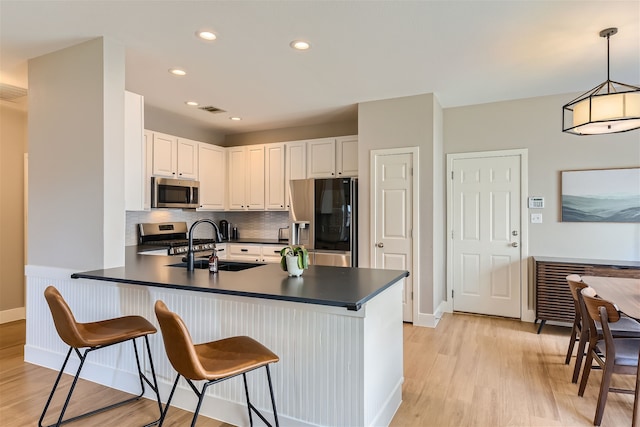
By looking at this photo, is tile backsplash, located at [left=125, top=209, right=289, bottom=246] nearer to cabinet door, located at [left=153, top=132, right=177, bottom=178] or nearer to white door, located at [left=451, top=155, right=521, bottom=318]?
cabinet door, located at [left=153, top=132, right=177, bottom=178]

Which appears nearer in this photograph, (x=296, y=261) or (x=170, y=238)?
(x=296, y=261)

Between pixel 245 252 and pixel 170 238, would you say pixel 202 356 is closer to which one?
pixel 245 252

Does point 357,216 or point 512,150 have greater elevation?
point 512,150

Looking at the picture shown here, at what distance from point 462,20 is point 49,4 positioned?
2.60 meters

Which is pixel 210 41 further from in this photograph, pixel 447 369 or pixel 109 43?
pixel 447 369

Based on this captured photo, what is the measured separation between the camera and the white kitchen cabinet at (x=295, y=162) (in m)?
5.06

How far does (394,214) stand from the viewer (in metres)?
4.15

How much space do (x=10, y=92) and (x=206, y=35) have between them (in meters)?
2.52

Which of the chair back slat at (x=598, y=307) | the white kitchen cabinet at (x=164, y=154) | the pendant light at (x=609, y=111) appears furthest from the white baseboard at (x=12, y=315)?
the pendant light at (x=609, y=111)

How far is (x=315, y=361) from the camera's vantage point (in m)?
1.92

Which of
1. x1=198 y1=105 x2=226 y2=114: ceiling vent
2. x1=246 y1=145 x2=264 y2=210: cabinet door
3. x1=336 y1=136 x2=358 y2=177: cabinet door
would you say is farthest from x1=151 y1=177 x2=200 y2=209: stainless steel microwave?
x1=336 y1=136 x2=358 y2=177: cabinet door

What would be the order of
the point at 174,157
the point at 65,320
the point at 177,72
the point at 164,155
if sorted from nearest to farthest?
the point at 65,320
the point at 177,72
the point at 164,155
the point at 174,157

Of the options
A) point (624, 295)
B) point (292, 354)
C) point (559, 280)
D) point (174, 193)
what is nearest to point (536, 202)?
point (559, 280)

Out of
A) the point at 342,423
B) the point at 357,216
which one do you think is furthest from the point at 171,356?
the point at 357,216
